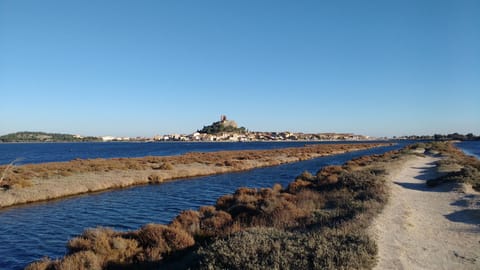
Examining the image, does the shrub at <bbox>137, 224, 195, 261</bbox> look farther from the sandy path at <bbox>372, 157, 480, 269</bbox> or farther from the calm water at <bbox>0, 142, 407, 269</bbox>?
the sandy path at <bbox>372, 157, 480, 269</bbox>

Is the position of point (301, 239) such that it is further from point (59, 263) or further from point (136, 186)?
point (136, 186)

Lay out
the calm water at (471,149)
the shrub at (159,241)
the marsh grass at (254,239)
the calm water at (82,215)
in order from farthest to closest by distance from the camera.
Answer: the calm water at (471,149) < the calm water at (82,215) < the shrub at (159,241) < the marsh grass at (254,239)

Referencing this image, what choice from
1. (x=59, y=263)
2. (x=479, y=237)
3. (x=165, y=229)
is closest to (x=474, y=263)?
(x=479, y=237)

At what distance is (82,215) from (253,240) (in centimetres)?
1500

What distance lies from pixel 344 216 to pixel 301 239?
16.0ft

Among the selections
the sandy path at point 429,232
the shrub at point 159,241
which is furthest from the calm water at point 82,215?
the sandy path at point 429,232

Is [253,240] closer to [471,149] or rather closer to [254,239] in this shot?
[254,239]

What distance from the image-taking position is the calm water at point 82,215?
13.3 m

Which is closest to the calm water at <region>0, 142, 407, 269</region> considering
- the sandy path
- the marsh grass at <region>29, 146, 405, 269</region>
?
the marsh grass at <region>29, 146, 405, 269</region>

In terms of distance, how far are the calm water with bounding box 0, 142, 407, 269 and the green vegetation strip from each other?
2971mm

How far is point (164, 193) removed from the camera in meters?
26.4

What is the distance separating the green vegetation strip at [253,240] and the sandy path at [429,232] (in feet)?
1.84

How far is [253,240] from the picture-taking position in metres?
7.05

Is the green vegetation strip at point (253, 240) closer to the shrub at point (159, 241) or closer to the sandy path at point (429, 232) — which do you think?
the shrub at point (159, 241)
